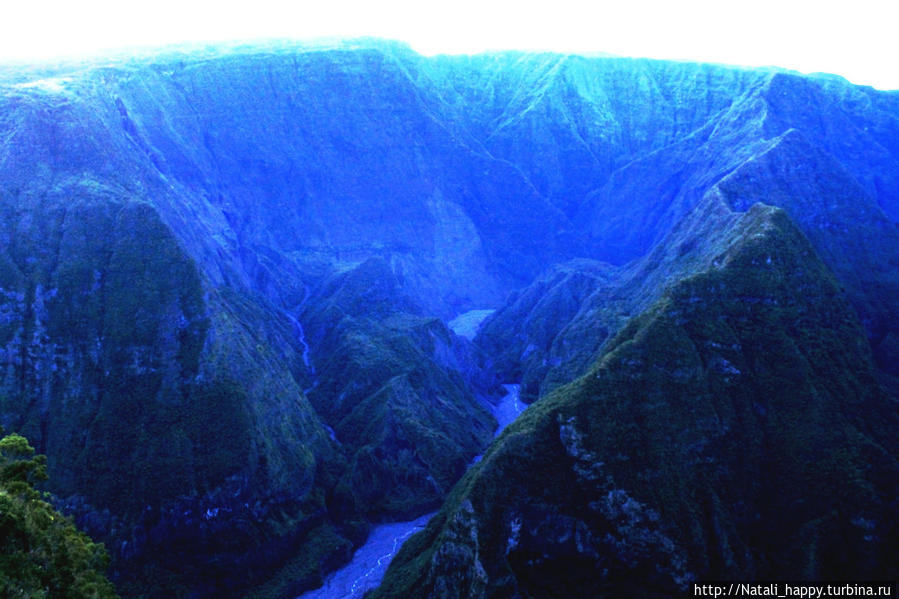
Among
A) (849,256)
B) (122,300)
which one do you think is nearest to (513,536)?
(122,300)

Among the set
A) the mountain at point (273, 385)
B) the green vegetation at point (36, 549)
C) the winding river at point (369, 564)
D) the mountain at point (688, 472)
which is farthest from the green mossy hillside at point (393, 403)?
the green vegetation at point (36, 549)

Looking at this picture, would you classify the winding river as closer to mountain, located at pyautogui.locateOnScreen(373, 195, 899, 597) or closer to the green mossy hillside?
the green mossy hillside

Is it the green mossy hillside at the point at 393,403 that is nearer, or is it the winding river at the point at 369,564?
the winding river at the point at 369,564

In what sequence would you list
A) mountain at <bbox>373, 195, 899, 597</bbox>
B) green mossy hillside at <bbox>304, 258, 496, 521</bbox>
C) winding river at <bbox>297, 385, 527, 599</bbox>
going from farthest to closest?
green mossy hillside at <bbox>304, 258, 496, 521</bbox> → winding river at <bbox>297, 385, 527, 599</bbox> → mountain at <bbox>373, 195, 899, 597</bbox>

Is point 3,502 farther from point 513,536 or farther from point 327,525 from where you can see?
point 327,525

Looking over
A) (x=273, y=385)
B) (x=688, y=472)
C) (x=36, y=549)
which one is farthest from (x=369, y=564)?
(x=36, y=549)

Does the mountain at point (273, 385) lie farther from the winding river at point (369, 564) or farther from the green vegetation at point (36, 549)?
the green vegetation at point (36, 549)

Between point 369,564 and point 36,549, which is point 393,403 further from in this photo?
point 36,549

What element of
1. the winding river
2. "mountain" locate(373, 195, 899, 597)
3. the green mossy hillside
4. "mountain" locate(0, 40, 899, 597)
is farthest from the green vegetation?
the green mossy hillside
